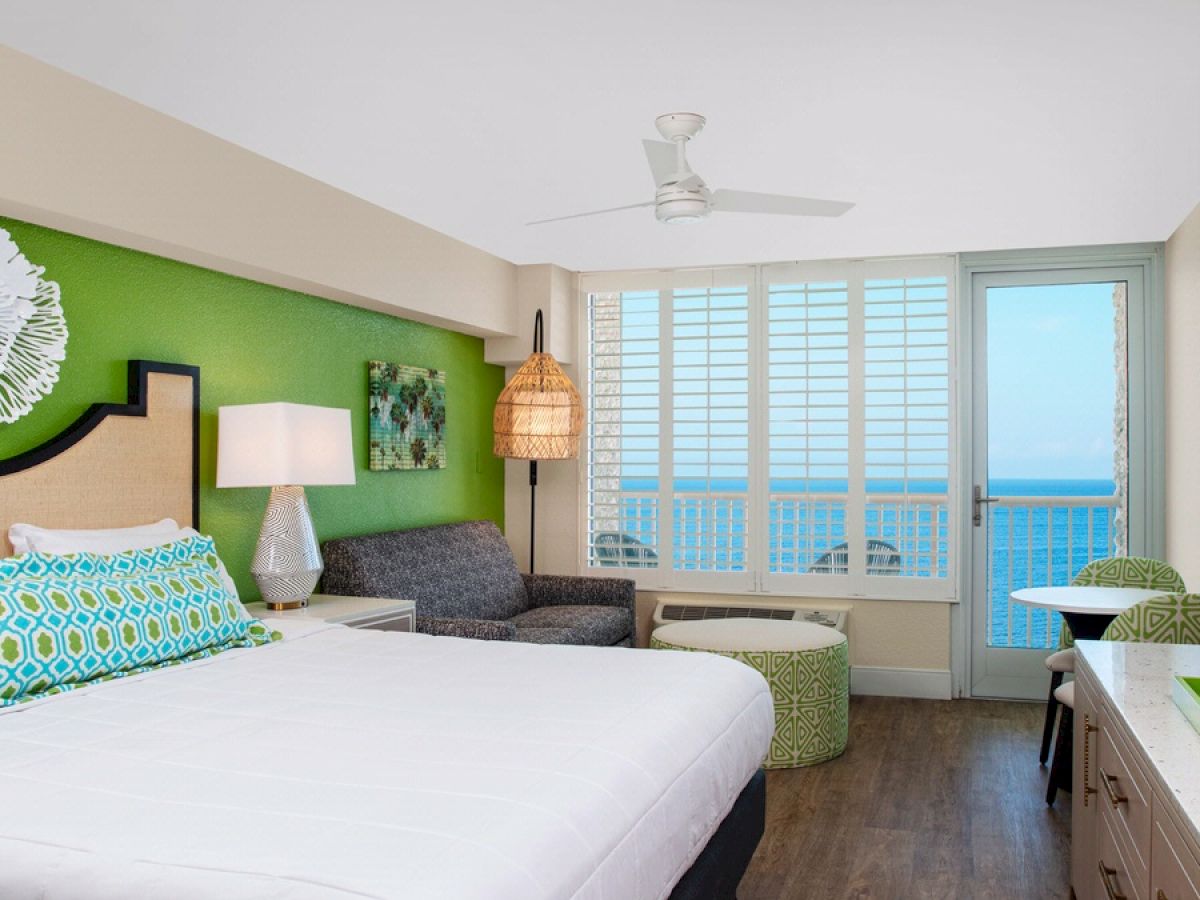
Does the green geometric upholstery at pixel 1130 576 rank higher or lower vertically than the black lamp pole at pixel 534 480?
lower

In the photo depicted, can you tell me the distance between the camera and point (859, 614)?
5676 millimetres

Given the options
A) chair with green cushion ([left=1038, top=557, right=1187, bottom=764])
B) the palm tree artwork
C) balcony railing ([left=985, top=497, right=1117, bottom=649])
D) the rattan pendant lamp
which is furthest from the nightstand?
balcony railing ([left=985, top=497, right=1117, bottom=649])

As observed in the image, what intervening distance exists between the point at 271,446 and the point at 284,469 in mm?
90

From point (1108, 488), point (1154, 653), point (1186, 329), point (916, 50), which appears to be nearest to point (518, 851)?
point (1154, 653)

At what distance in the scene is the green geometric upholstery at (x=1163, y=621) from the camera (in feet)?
9.96

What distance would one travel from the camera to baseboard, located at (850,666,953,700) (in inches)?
218

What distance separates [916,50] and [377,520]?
10.5 feet

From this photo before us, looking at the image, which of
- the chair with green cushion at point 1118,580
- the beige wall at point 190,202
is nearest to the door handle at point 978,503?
the chair with green cushion at point 1118,580

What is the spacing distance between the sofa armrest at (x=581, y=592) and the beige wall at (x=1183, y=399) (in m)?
2.61

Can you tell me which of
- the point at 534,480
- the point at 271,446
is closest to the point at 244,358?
the point at 271,446

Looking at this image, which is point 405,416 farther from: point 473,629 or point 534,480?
point 473,629

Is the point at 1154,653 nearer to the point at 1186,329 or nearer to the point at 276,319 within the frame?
the point at 1186,329

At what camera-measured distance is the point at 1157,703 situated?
6.88ft

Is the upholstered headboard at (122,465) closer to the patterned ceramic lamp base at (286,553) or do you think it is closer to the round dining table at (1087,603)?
the patterned ceramic lamp base at (286,553)
